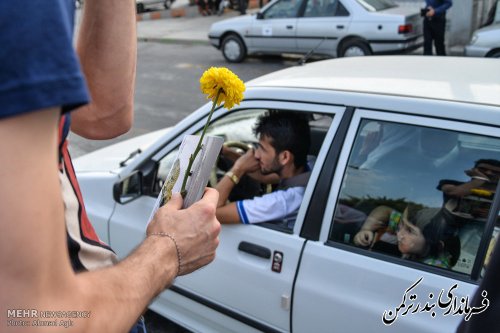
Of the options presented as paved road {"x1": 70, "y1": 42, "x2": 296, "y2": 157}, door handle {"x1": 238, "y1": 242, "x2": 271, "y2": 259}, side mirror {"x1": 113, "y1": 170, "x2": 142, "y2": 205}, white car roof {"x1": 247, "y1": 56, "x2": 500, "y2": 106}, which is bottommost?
paved road {"x1": 70, "y1": 42, "x2": 296, "y2": 157}

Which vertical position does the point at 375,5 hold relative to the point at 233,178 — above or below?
above

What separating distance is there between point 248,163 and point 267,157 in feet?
0.36

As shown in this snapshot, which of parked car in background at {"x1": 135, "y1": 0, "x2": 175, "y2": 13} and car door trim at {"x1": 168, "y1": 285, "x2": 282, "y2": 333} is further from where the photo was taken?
parked car in background at {"x1": 135, "y1": 0, "x2": 175, "y2": 13}

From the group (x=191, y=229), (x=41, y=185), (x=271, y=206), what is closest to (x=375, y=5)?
(x=271, y=206)

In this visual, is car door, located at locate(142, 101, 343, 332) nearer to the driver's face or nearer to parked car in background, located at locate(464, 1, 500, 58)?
the driver's face

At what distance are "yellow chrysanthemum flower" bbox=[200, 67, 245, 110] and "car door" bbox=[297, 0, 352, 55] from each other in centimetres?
840

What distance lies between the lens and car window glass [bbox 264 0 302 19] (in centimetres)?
1005

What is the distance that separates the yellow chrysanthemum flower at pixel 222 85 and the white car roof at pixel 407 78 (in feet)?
2.83

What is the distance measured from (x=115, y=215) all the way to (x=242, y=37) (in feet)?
28.6

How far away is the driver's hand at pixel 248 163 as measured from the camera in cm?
264

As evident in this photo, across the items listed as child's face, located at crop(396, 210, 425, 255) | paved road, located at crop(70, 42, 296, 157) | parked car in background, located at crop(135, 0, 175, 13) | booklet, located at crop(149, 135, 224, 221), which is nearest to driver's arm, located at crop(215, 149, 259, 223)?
child's face, located at crop(396, 210, 425, 255)

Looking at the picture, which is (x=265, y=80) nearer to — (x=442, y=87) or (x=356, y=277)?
(x=442, y=87)

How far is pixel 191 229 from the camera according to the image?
1.15 m

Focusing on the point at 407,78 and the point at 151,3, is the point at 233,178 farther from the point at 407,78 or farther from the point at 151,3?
the point at 151,3
